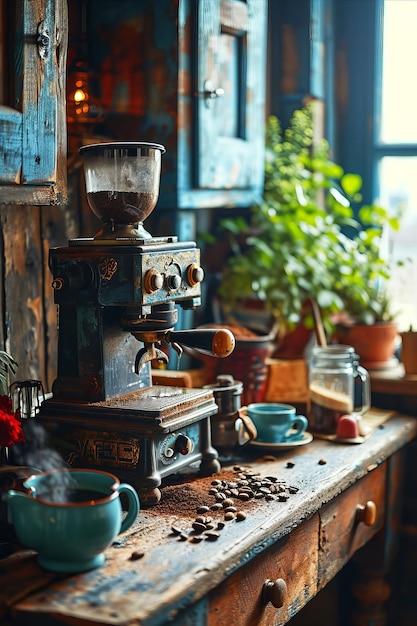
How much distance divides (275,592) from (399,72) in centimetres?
241

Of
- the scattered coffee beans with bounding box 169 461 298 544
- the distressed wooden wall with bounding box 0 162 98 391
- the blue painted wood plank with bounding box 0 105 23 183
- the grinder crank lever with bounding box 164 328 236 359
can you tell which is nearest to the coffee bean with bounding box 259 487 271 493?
the scattered coffee beans with bounding box 169 461 298 544

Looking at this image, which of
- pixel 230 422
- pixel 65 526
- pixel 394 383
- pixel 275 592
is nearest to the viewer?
pixel 65 526

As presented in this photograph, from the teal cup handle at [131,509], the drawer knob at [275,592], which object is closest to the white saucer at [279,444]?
the drawer knob at [275,592]

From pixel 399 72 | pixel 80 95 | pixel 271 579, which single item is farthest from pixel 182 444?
pixel 399 72

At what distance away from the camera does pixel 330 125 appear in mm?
3754

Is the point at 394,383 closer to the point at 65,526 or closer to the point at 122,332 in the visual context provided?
the point at 122,332

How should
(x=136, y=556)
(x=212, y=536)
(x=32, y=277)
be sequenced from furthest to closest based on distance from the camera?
(x=32, y=277) < (x=212, y=536) < (x=136, y=556)

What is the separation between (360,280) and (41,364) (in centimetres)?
128

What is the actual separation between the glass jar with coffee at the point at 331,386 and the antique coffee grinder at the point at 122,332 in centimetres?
68

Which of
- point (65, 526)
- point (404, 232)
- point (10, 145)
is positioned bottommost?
point (65, 526)

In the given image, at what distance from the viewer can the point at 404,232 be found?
371 cm

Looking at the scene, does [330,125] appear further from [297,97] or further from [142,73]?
[142,73]

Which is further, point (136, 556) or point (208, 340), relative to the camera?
point (208, 340)

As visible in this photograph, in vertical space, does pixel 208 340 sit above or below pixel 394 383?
above
